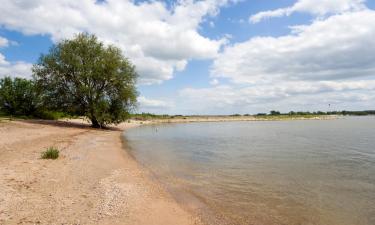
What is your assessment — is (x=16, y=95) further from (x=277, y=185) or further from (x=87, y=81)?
(x=277, y=185)

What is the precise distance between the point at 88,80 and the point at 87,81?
239 mm

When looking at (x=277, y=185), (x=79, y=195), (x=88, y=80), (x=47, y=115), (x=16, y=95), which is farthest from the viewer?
(x=47, y=115)

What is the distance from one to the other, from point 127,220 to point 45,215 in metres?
2.14

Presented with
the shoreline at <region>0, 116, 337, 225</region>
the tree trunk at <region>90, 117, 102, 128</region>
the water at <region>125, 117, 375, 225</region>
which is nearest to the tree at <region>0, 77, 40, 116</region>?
the tree trunk at <region>90, 117, 102, 128</region>

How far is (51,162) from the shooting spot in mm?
16328

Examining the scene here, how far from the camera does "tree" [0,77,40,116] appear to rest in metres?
51.5

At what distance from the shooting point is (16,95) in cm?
5188

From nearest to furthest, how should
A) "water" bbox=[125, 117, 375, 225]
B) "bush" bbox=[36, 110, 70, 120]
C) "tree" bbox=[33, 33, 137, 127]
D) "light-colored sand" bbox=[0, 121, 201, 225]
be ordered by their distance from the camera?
"light-colored sand" bbox=[0, 121, 201, 225] < "water" bbox=[125, 117, 375, 225] < "tree" bbox=[33, 33, 137, 127] < "bush" bbox=[36, 110, 70, 120]

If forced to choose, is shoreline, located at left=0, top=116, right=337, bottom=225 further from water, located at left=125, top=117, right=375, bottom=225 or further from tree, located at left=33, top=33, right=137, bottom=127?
tree, located at left=33, top=33, right=137, bottom=127

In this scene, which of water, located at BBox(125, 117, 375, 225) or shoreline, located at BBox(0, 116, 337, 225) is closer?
shoreline, located at BBox(0, 116, 337, 225)

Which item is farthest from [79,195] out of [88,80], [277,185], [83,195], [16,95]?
[16,95]

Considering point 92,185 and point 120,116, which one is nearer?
point 92,185

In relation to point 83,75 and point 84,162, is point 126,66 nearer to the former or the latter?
point 83,75

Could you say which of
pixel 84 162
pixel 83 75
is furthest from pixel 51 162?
pixel 83 75
